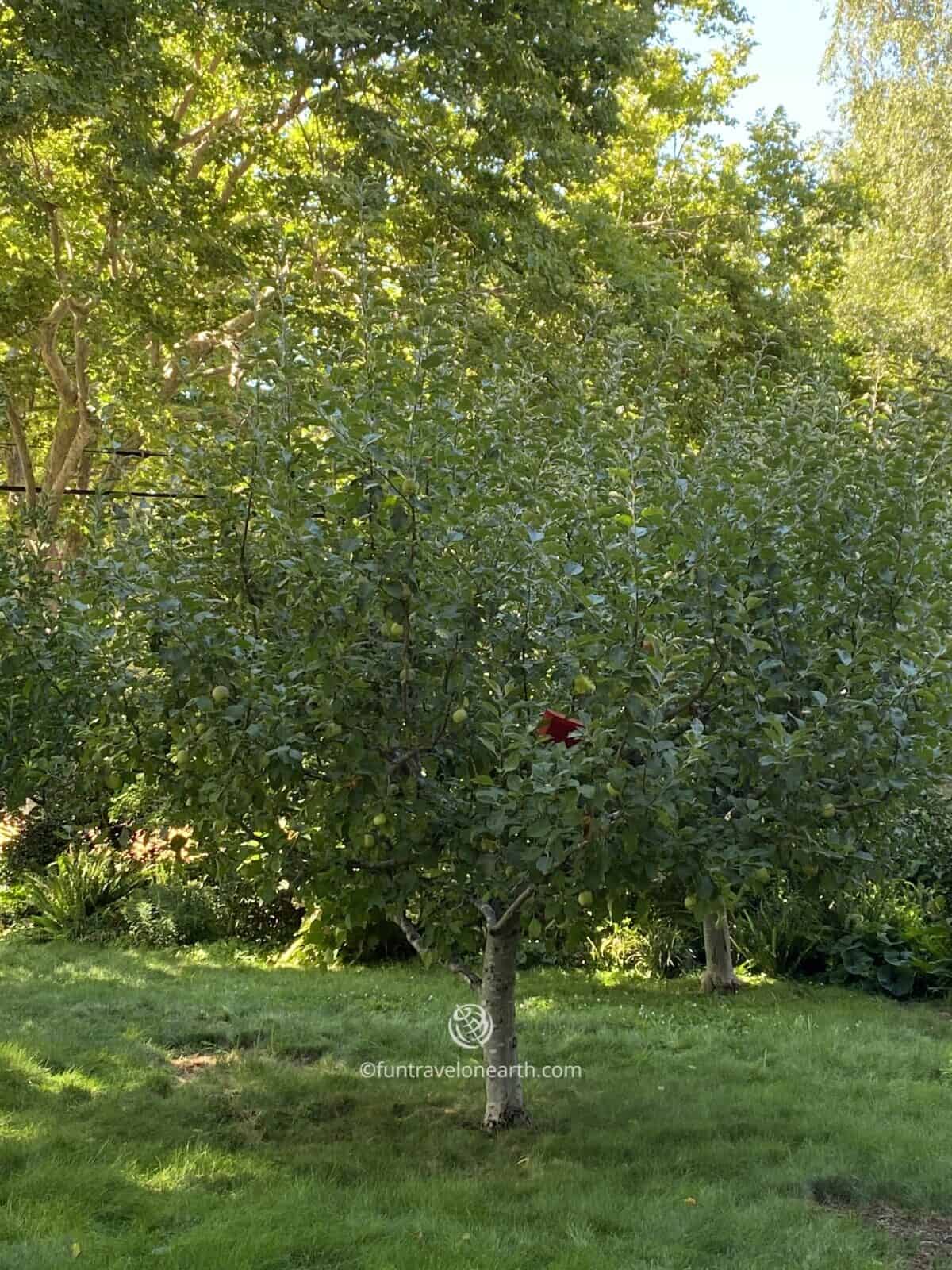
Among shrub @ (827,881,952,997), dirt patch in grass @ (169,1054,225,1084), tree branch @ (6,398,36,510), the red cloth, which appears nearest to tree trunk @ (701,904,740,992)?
shrub @ (827,881,952,997)

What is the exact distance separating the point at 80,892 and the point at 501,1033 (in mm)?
6765

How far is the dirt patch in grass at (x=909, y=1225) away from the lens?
4086 millimetres

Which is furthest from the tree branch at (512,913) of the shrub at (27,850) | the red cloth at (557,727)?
the shrub at (27,850)

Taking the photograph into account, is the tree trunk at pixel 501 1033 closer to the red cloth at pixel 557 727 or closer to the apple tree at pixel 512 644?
the apple tree at pixel 512 644

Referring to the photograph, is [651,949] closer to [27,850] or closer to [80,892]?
[80,892]

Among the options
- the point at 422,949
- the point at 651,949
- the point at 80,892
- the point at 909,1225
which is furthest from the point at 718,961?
the point at 80,892

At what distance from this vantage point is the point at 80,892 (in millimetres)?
10672

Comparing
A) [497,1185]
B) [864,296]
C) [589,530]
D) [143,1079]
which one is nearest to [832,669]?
[589,530]

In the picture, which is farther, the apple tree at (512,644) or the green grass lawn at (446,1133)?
the green grass lawn at (446,1133)

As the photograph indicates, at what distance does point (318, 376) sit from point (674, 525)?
139 centimetres

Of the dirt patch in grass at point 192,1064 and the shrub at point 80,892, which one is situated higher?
the shrub at point 80,892

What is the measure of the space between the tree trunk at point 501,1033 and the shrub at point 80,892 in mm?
6227

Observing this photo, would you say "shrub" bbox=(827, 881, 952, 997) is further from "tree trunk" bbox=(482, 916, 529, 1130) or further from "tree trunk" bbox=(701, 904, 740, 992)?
"tree trunk" bbox=(482, 916, 529, 1130)

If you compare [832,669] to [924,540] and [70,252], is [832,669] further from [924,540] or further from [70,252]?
[70,252]
